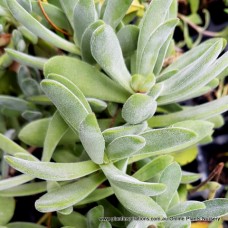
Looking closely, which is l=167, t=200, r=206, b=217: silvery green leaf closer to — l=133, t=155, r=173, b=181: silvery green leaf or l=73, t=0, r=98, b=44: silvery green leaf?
l=133, t=155, r=173, b=181: silvery green leaf

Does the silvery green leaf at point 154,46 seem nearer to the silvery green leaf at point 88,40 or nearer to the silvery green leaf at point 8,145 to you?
the silvery green leaf at point 88,40

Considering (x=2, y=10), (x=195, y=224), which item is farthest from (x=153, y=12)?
(x=195, y=224)

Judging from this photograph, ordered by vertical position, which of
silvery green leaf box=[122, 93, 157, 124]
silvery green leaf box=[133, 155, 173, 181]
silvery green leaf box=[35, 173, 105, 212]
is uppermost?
silvery green leaf box=[122, 93, 157, 124]

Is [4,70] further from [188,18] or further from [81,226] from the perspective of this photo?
[188,18]

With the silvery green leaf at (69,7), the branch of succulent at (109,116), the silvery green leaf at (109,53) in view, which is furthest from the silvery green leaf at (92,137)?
the silvery green leaf at (69,7)

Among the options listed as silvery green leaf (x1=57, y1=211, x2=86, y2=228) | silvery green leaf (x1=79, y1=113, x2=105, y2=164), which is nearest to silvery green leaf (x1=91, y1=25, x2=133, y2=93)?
silvery green leaf (x1=79, y1=113, x2=105, y2=164)

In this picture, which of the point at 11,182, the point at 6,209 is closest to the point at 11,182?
the point at 11,182
